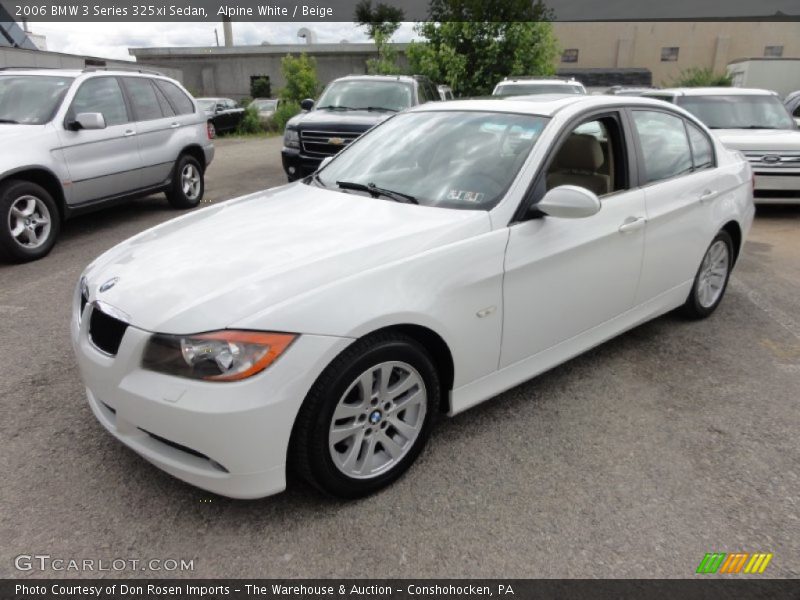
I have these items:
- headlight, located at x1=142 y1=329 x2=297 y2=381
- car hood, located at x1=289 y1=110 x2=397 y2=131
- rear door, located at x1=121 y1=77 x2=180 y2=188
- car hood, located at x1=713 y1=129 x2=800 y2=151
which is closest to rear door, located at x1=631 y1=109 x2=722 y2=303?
headlight, located at x1=142 y1=329 x2=297 y2=381

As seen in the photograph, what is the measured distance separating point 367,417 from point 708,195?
298 cm

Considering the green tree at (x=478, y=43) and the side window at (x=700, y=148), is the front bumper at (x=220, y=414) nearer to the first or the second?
the side window at (x=700, y=148)

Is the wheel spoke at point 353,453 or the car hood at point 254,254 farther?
the wheel spoke at point 353,453

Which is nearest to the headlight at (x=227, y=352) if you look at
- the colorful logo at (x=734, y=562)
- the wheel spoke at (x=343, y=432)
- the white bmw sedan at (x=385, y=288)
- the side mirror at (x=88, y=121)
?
the white bmw sedan at (x=385, y=288)

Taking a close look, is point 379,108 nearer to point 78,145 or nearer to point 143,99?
point 143,99

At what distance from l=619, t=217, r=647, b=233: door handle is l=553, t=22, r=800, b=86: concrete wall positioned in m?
44.5

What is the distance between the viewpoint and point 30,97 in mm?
6375

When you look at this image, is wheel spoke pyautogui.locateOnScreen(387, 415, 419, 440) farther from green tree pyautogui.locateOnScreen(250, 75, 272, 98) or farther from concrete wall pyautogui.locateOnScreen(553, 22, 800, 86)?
concrete wall pyautogui.locateOnScreen(553, 22, 800, 86)

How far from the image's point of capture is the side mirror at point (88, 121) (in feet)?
20.1

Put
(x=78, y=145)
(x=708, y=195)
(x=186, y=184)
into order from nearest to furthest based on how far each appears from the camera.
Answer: (x=708, y=195) → (x=78, y=145) → (x=186, y=184)

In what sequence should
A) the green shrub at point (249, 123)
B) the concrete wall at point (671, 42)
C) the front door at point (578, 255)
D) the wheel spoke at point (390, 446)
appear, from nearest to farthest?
the wheel spoke at point (390, 446) → the front door at point (578, 255) → the green shrub at point (249, 123) → the concrete wall at point (671, 42)

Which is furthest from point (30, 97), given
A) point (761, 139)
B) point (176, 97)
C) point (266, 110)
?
point (266, 110)

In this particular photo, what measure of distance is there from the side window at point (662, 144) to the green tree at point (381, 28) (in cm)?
1810

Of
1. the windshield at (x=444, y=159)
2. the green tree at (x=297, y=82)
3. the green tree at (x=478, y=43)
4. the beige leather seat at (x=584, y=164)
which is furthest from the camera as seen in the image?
the green tree at (x=297, y=82)
